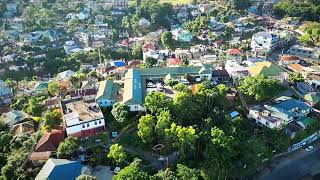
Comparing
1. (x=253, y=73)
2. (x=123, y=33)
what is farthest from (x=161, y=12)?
(x=253, y=73)

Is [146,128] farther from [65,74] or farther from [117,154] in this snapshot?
[65,74]

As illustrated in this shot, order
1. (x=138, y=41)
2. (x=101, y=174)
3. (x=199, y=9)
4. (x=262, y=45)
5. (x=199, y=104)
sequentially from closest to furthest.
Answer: (x=101, y=174), (x=199, y=104), (x=262, y=45), (x=138, y=41), (x=199, y=9)

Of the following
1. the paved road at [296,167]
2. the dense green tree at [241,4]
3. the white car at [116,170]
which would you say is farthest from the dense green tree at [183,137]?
the dense green tree at [241,4]

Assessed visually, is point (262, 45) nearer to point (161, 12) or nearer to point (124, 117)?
point (161, 12)

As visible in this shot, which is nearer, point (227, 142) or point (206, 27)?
point (227, 142)

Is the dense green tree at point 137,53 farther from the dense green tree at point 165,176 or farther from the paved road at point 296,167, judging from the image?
the dense green tree at point 165,176

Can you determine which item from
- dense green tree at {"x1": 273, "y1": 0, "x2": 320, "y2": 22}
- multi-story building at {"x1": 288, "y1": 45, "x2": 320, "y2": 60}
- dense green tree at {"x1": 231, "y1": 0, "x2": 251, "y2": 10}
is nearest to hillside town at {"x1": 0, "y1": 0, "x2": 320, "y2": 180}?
multi-story building at {"x1": 288, "y1": 45, "x2": 320, "y2": 60}

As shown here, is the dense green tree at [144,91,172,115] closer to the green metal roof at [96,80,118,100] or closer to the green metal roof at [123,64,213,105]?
the green metal roof at [123,64,213,105]
